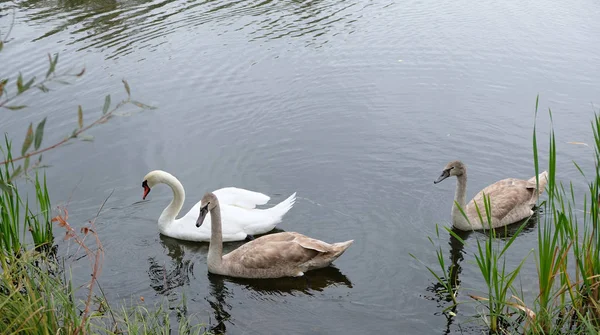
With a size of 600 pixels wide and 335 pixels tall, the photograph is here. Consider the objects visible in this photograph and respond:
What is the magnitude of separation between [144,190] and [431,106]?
Answer: 4979mm

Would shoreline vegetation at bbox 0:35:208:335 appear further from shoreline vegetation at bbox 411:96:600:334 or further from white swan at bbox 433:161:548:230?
white swan at bbox 433:161:548:230

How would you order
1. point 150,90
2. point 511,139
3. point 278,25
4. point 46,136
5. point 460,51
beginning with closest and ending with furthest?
point 511,139, point 46,136, point 150,90, point 460,51, point 278,25

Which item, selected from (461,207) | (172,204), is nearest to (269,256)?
(172,204)

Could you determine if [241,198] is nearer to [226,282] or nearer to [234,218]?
[234,218]

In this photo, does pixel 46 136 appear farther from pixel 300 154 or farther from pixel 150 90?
pixel 300 154

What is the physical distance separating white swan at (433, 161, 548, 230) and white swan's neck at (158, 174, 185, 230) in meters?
3.11

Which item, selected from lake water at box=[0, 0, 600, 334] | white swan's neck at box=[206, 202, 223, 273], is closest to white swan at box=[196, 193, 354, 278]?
white swan's neck at box=[206, 202, 223, 273]

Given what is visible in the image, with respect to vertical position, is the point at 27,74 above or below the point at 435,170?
above

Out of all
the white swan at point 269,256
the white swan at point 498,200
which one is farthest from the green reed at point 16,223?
the white swan at point 498,200

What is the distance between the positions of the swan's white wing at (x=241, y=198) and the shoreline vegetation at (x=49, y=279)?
151cm

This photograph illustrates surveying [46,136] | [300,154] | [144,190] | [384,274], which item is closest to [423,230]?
[384,274]

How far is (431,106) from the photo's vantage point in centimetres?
1155

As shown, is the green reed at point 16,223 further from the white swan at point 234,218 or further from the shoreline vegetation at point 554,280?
the shoreline vegetation at point 554,280

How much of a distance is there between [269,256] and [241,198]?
113cm
